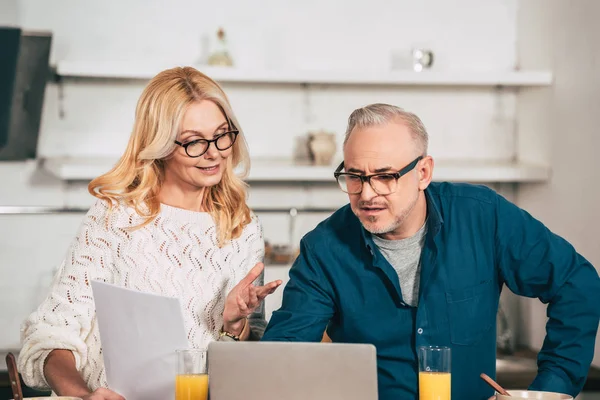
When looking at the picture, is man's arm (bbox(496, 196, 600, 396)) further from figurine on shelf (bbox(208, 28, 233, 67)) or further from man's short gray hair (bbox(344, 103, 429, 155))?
figurine on shelf (bbox(208, 28, 233, 67))

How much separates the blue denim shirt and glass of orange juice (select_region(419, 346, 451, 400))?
0.30 meters

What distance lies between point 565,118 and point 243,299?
2325mm

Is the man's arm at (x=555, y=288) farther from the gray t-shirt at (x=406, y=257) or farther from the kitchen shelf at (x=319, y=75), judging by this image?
the kitchen shelf at (x=319, y=75)

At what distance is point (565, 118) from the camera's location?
3.87 meters

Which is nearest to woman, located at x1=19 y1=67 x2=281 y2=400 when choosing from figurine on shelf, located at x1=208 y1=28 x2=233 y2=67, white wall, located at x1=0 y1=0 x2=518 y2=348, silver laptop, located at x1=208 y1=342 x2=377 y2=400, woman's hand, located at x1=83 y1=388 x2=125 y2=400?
woman's hand, located at x1=83 y1=388 x2=125 y2=400

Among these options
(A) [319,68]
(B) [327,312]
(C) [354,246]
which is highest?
(A) [319,68]

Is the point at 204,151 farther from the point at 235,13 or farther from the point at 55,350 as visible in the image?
the point at 235,13

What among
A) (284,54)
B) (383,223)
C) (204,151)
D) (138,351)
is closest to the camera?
(138,351)

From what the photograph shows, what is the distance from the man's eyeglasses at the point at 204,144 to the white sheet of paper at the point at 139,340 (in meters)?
0.51

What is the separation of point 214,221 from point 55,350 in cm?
55

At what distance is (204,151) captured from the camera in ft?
7.36

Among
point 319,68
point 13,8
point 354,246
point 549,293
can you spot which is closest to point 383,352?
point 354,246

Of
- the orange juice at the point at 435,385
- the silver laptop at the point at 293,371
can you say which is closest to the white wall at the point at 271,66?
the orange juice at the point at 435,385

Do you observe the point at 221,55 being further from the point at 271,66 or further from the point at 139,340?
the point at 139,340
